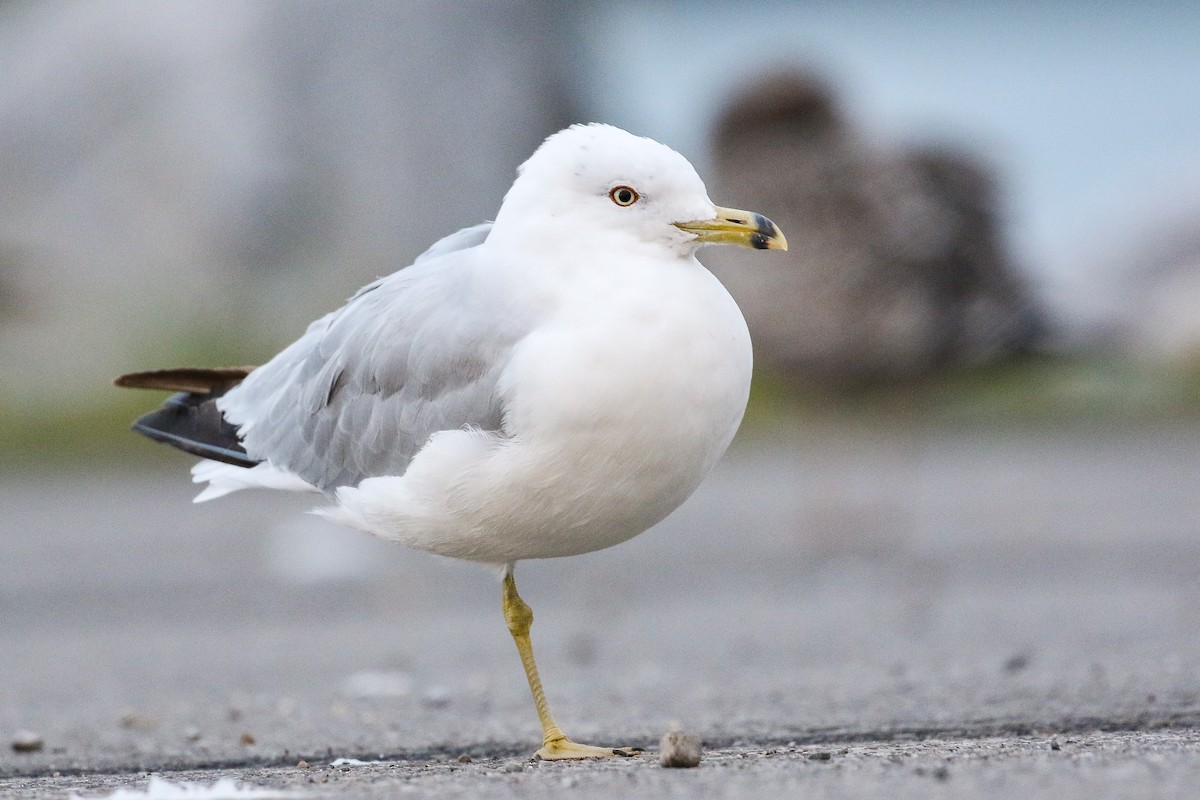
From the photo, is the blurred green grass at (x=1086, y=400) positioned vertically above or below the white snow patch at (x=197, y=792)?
above

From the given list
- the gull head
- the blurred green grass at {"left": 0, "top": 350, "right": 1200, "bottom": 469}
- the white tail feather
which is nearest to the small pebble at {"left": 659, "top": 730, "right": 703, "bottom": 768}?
the gull head

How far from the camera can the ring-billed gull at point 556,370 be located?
113 inches

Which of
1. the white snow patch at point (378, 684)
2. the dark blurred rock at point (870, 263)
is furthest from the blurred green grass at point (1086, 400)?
the white snow patch at point (378, 684)

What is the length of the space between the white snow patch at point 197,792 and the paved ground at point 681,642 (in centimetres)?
11

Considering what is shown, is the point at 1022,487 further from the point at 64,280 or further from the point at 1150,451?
the point at 64,280

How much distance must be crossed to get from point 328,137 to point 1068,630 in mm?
9754

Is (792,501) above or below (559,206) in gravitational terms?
above

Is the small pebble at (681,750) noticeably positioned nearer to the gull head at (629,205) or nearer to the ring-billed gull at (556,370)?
the ring-billed gull at (556,370)

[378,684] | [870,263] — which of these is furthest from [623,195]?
[870,263]

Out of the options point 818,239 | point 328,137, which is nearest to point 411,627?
point 818,239

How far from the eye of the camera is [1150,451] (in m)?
11.1

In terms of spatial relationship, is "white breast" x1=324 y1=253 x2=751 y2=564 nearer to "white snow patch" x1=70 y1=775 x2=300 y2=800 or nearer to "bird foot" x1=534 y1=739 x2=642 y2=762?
→ "bird foot" x1=534 y1=739 x2=642 y2=762

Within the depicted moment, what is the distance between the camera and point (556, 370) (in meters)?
2.88

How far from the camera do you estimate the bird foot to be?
329 centimetres
